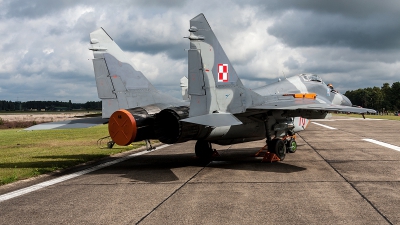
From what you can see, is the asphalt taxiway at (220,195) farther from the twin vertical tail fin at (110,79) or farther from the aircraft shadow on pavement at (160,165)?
the twin vertical tail fin at (110,79)

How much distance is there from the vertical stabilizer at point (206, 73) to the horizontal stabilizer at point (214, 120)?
0.46m

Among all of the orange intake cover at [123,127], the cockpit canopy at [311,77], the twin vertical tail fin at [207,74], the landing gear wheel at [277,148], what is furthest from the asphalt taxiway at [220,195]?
the cockpit canopy at [311,77]

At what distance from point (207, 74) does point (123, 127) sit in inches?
115

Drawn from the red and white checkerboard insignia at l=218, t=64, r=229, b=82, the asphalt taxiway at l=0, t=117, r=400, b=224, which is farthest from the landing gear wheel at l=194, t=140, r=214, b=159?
the red and white checkerboard insignia at l=218, t=64, r=229, b=82

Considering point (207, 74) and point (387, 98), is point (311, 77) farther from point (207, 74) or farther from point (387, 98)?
point (387, 98)

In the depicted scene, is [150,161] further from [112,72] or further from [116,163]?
[112,72]

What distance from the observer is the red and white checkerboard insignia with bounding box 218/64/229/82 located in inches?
464

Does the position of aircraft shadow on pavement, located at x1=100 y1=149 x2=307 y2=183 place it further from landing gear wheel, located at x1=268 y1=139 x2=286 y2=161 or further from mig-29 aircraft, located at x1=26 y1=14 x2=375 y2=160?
mig-29 aircraft, located at x1=26 y1=14 x2=375 y2=160

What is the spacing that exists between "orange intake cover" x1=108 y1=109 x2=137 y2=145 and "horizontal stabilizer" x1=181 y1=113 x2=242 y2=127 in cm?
172

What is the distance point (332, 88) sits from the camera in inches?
712

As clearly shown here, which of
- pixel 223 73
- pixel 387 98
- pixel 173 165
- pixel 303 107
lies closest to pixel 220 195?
pixel 223 73

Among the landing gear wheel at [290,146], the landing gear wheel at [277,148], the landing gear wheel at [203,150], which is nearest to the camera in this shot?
the landing gear wheel at [277,148]

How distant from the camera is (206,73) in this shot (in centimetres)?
1134

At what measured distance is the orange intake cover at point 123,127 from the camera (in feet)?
35.6
